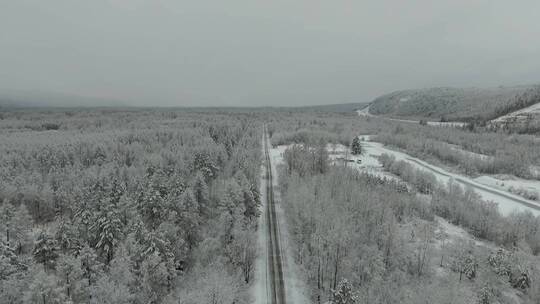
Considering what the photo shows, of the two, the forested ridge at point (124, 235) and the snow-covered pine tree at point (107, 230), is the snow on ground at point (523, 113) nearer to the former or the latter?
the forested ridge at point (124, 235)

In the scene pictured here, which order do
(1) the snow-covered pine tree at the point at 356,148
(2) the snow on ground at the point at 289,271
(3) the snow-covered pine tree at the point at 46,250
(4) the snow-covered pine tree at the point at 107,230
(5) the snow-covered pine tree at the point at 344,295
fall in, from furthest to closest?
(1) the snow-covered pine tree at the point at 356,148 < (4) the snow-covered pine tree at the point at 107,230 < (2) the snow on ground at the point at 289,271 < (3) the snow-covered pine tree at the point at 46,250 < (5) the snow-covered pine tree at the point at 344,295

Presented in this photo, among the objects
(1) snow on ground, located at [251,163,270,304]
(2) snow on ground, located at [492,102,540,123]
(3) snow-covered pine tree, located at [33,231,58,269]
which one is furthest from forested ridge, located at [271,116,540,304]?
(2) snow on ground, located at [492,102,540,123]

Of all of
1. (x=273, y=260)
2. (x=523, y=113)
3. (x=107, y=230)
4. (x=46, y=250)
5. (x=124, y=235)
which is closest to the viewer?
(x=46, y=250)

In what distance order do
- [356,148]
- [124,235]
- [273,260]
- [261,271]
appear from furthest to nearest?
[356,148]
[273,260]
[261,271]
[124,235]

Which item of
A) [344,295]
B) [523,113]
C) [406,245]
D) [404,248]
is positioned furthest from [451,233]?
[523,113]

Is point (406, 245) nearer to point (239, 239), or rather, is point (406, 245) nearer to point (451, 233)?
point (451, 233)

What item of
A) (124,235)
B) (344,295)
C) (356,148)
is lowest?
(344,295)

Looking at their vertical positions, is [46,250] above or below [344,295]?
above

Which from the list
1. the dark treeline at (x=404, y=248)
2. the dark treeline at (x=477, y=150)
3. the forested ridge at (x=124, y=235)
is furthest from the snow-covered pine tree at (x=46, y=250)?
the dark treeline at (x=477, y=150)

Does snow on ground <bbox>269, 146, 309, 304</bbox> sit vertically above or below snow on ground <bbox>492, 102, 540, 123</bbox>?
below

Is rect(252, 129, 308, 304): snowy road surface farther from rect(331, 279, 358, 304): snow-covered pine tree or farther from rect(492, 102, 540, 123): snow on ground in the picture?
rect(492, 102, 540, 123): snow on ground

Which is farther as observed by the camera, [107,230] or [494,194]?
[494,194]
